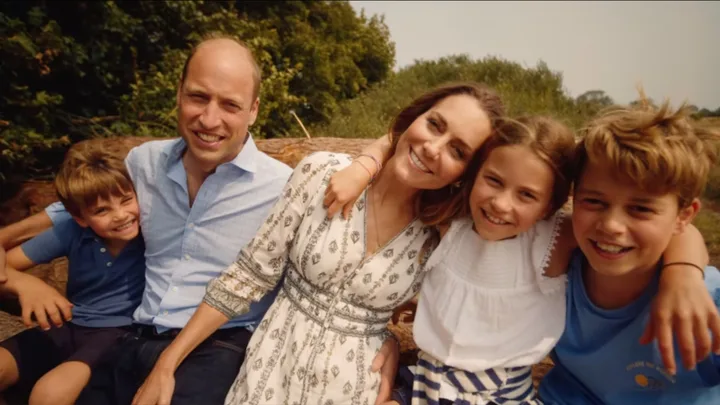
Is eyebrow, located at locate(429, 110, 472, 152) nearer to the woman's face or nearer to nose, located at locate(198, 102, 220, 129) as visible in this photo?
the woman's face

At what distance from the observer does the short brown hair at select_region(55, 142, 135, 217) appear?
206 centimetres

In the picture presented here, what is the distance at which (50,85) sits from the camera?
423cm

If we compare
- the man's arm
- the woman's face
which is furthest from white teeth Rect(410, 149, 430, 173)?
the man's arm

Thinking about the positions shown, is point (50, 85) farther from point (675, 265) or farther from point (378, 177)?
point (675, 265)

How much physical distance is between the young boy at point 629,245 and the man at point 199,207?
4.15ft

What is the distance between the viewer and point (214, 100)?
205 centimetres

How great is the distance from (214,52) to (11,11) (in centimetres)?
271

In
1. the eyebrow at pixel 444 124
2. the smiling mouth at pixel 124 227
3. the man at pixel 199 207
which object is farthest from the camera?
the smiling mouth at pixel 124 227

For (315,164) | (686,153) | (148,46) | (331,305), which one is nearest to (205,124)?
(315,164)

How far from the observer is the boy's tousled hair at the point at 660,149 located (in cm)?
137

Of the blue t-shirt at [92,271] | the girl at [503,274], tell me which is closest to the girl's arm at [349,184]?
the girl at [503,274]

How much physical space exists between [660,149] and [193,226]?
1.74 meters

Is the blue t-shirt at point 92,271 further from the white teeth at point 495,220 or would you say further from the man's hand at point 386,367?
the white teeth at point 495,220

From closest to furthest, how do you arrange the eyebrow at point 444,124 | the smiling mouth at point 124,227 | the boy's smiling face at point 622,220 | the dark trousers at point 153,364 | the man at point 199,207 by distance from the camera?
the boy's smiling face at point 622,220
the eyebrow at point 444,124
the dark trousers at point 153,364
the man at point 199,207
the smiling mouth at point 124,227
